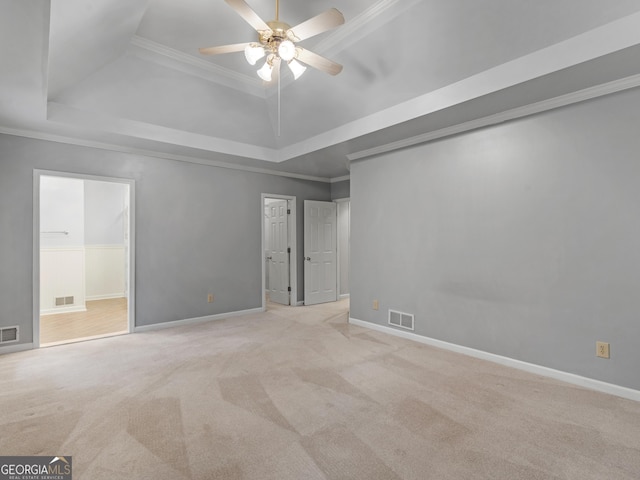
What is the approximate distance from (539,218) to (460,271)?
0.95m

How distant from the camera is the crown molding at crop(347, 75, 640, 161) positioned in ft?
8.73

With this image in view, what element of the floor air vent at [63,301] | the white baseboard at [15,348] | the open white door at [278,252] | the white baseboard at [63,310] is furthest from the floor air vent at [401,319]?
the floor air vent at [63,301]

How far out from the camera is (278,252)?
651 centimetres

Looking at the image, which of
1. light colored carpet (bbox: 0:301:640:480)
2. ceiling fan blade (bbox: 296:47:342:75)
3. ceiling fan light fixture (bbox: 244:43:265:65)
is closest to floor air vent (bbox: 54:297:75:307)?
light colored carpet (bbox: 0:301:640:480)

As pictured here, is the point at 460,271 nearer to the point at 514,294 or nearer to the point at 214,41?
the point at 514,294

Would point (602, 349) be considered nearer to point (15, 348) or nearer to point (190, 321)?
point (190, 321)

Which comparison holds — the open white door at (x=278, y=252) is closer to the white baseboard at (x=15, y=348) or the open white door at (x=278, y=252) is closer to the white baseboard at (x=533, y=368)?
the white baseboard at (x=533, y=368)

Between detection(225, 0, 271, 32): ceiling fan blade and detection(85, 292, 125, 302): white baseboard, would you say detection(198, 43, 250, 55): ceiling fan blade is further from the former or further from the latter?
detection(85, 292, 125, 302): white baseboard

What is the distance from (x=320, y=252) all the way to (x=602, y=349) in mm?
4417

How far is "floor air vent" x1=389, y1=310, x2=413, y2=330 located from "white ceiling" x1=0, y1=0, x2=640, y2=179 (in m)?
2.17

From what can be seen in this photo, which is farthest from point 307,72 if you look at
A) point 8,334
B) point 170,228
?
point 8,334

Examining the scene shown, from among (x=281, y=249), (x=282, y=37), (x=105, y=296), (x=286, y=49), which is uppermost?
(x=282, y=37)

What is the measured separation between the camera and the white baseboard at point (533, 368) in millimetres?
2658

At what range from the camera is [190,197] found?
4.98 metres
